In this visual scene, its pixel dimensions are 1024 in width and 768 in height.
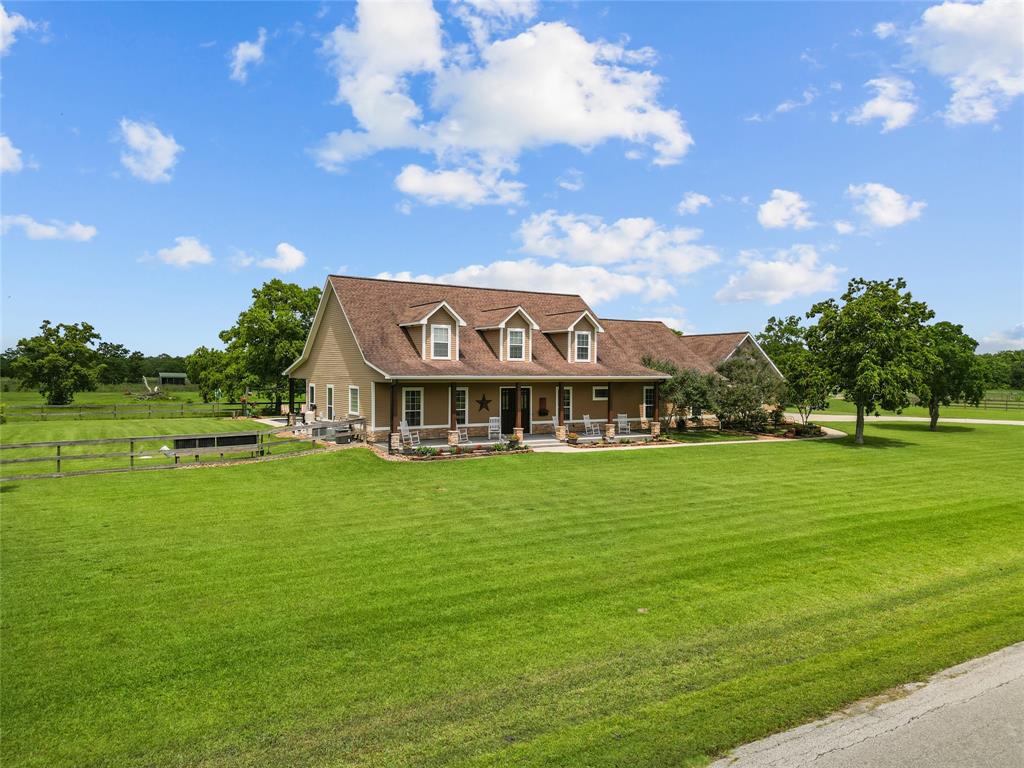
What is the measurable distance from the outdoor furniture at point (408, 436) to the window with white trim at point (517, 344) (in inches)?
242

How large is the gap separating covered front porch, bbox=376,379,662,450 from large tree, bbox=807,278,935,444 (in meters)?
9.01

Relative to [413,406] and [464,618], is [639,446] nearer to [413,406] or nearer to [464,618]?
[413,406]

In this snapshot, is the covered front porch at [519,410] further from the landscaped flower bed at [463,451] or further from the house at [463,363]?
the landscaped flower bed at [463,451]

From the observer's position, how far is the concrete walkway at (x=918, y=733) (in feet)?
16.0

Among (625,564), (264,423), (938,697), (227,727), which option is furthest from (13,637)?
(264,423)

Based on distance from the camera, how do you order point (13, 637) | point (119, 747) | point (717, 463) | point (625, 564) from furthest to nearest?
1. point (717, 463)
2. point (625, 564)
3. point (13, 637)
4. point (119, 747)

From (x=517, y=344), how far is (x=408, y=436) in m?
7.70

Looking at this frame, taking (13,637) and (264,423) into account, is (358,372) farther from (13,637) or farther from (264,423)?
(13,637)

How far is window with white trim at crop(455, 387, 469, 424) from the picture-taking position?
26531mm

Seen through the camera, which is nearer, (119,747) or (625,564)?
(119,747)

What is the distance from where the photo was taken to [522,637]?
23.3ft

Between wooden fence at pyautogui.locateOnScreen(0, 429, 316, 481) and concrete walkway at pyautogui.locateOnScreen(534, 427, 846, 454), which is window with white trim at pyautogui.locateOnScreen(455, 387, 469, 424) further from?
wooden fence at pyautogui.locateOnScreen(0, 429, 316, 481)

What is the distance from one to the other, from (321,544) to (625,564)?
5302mm

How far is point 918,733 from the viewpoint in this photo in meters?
5.26
